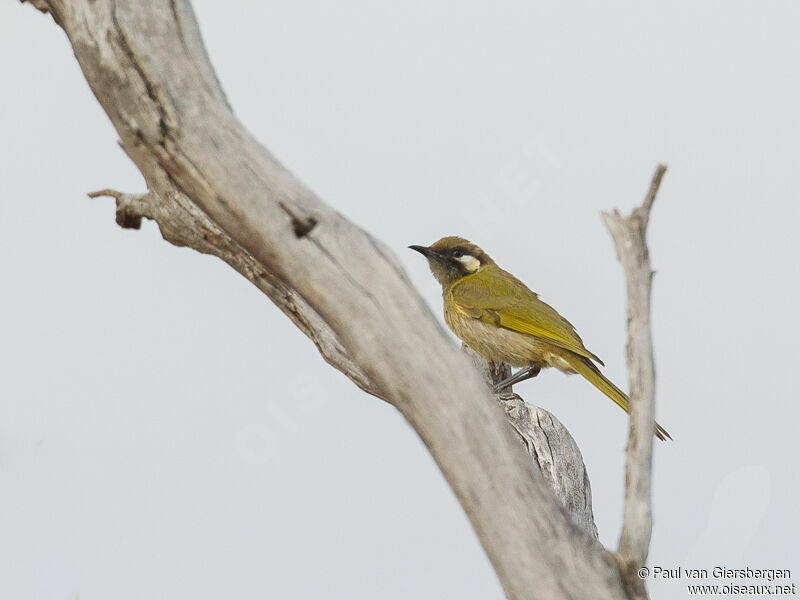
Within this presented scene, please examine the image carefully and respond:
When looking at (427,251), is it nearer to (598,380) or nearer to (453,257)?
(453,257)

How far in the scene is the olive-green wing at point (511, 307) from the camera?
580cm

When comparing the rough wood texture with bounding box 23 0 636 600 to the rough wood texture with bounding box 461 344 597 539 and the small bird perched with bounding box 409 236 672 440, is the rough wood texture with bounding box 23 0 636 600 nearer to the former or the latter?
the rough wood texture with bounding box 461 344 597 539

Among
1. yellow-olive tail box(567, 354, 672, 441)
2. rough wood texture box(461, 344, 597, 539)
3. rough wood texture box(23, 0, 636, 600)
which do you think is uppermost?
yellow-olive tail box(567, 354, 672, 441)

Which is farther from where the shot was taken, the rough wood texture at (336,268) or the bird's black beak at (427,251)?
the bird's black beak at (427,251)

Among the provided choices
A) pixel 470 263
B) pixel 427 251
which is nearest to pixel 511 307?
pixel 470 263

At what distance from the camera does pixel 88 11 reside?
3.54m

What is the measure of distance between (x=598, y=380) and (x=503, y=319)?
0.76 metres

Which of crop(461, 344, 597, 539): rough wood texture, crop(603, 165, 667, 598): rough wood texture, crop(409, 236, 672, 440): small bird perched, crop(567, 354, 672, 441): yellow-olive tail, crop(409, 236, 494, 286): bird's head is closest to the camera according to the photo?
crop(603, 165, 667, 598): rough wood texture

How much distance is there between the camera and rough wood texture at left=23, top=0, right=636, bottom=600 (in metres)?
2.97

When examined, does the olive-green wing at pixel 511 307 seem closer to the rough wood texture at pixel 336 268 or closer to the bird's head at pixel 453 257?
the bird's head at pixel 453 257

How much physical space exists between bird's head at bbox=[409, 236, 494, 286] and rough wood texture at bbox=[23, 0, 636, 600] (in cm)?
295

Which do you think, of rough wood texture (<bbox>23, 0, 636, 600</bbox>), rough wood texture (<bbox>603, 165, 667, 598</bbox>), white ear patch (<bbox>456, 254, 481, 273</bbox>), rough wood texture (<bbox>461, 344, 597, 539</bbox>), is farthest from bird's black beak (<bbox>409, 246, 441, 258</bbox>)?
rough wood texture (<bbox>603, 165, 667, 598</bbox>)

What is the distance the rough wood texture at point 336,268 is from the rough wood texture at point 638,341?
0.28 metres

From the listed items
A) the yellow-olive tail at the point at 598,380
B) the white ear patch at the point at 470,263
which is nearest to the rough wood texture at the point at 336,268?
the yellow-olive tail at the point at 598,380
